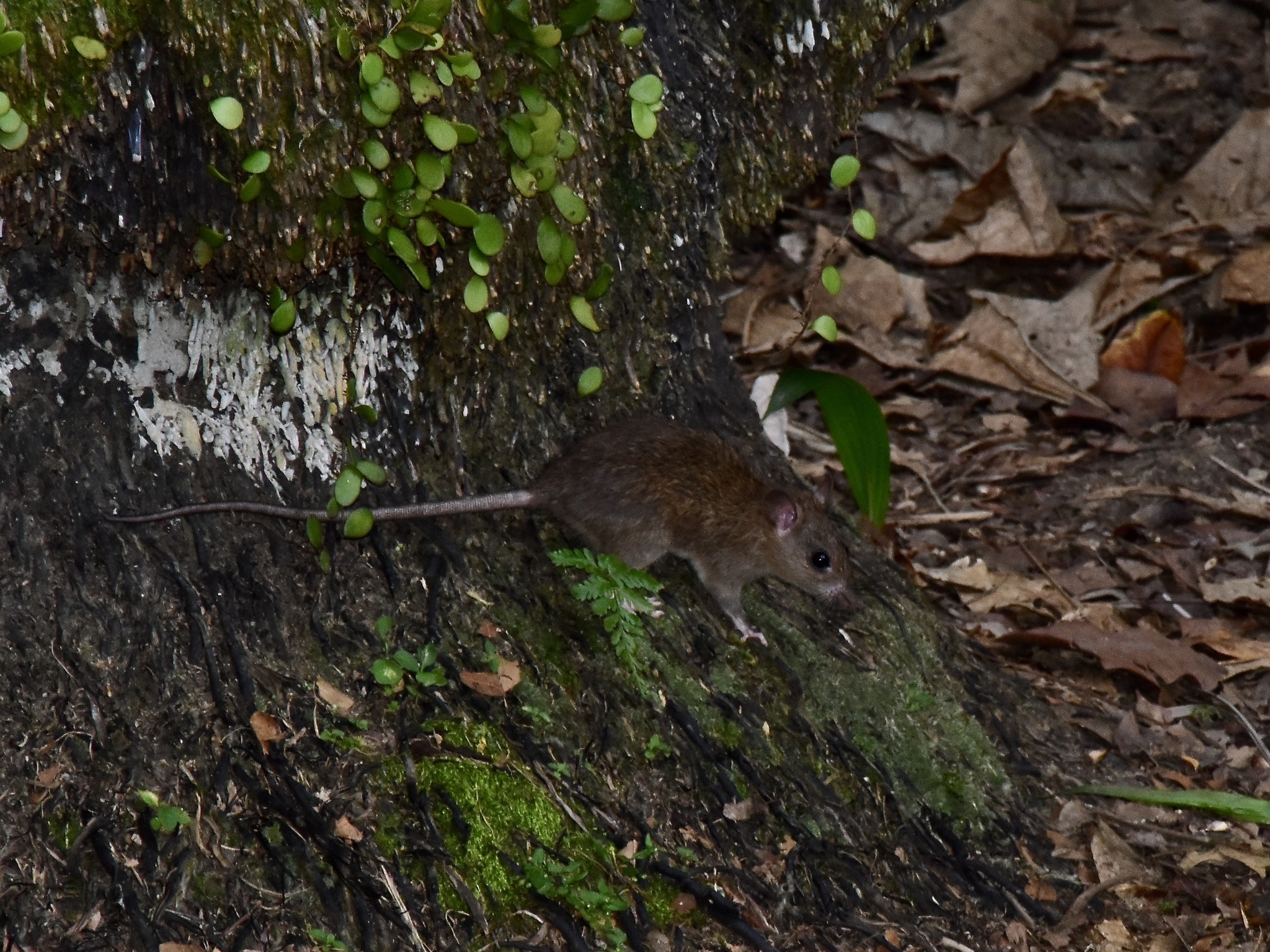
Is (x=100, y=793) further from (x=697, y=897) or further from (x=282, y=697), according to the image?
(x=697, y=897)

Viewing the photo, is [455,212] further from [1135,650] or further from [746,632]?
[1135,650]

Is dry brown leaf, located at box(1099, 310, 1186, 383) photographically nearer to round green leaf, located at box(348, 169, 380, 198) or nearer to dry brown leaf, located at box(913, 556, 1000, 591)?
dry brown leaf, located at box(913, 556, 1000, 591)

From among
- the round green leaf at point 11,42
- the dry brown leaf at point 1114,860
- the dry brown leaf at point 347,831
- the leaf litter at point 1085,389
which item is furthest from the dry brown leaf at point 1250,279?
the round green leaf at point 11,42

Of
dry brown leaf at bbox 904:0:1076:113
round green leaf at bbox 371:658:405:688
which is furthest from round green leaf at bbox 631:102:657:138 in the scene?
dry brown leaf at bbox 904:0:1076:113

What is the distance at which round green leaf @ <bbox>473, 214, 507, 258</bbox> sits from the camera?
315 centimetres

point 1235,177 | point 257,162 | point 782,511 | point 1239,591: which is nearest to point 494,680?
point 257,162

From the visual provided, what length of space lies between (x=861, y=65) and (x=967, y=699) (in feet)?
6.34

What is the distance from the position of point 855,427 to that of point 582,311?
220cm

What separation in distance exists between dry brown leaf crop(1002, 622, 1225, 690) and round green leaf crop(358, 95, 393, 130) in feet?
10.4

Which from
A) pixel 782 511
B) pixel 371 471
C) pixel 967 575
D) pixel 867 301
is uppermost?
pixel 371 471

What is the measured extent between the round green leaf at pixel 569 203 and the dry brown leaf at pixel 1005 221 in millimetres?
4786

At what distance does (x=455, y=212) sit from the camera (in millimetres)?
3088

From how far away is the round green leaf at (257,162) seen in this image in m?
2.80

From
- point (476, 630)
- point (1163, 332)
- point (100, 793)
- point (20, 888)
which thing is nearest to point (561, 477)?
point (476, 630)
